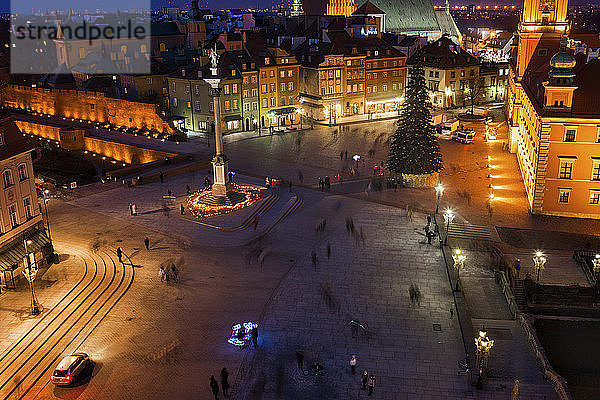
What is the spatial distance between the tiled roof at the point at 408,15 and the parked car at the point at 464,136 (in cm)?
7728

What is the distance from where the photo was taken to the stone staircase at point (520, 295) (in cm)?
3531

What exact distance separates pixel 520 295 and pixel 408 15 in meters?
129

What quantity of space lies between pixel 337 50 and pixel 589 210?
5150cm

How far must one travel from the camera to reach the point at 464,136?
251 ft

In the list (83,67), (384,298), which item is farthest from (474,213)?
(83,67)

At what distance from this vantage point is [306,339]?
102 ft

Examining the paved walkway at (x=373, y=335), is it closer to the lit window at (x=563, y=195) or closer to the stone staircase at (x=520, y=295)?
the stone staircase at (x=520, y=295)

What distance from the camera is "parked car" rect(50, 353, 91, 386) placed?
27.3 metres

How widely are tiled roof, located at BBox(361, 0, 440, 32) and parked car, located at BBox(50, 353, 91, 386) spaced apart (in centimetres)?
13324

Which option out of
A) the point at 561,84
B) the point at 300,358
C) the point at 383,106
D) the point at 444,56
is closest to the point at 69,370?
the point at 300,358

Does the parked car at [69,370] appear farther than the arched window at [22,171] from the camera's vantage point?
No

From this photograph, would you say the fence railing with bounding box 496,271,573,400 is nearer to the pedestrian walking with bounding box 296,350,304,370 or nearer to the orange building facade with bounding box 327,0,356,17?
the pedestrian walking with bounding box 296,350,304,370

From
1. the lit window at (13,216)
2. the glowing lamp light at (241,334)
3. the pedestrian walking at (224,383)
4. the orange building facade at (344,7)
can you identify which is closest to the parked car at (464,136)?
the glowing lamp light at (241,334)

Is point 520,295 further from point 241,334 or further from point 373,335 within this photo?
point 241,334
